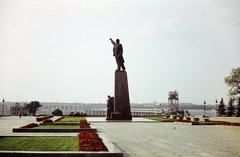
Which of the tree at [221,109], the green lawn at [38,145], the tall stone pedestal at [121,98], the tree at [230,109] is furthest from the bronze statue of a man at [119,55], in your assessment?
the tree at [221,109]

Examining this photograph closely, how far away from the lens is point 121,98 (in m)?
26.5

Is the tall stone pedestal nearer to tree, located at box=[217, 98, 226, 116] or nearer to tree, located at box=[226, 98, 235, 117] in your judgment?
tree, located at box=[226, 98, 235, 117]

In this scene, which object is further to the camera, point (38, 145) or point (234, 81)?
point (234, 81)

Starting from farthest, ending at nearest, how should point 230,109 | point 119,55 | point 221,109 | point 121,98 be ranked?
point 221,109
point 230,109
point 119,55
point 121,98

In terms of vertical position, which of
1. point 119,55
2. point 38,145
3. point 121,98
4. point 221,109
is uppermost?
point 119,55

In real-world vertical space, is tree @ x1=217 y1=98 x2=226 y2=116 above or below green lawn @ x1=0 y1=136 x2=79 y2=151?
below

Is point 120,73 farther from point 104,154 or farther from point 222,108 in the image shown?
point 222,108

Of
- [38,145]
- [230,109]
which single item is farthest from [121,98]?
[230,109]

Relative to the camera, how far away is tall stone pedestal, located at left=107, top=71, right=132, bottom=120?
2645 cm

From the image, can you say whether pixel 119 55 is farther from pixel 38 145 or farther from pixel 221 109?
pixel 221 109

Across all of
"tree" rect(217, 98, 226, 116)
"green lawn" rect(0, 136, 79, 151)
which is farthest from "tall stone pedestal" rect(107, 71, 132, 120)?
"tree" rect(217, 98, 226, 116)

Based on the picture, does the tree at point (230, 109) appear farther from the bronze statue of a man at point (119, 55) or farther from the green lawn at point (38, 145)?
the green lawn at point (38, 145)

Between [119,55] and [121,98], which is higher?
[119,55]

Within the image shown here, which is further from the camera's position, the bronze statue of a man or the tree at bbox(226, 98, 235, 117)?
the tree at bbox(226, 98, 235, 117)
